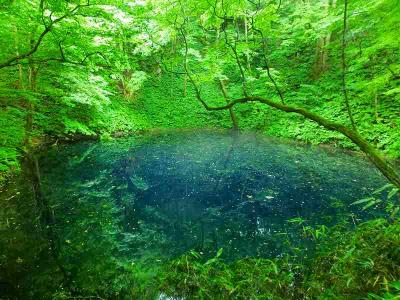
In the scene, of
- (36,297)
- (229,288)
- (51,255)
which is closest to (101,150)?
(51,255)

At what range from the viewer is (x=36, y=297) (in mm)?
3893

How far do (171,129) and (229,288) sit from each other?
1738 centimetres

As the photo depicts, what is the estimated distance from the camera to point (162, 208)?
7230mm

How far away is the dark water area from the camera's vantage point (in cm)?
491

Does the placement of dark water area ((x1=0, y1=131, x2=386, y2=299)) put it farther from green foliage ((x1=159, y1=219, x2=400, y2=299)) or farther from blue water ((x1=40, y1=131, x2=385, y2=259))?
green foliage ((x1=159, y1=219, x2=400, y2=299))

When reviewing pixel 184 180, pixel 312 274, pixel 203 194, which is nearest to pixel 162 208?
pixel 203 194

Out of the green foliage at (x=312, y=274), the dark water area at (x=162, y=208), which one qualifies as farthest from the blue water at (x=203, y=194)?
the green foliage at (x=312, y=274)

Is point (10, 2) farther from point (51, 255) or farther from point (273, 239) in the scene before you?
point (273, 239)

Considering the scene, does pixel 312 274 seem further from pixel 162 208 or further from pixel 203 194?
pixel 203 194

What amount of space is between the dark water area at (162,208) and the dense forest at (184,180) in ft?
0.15

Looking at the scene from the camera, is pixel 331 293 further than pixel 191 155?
No

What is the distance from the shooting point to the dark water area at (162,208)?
4910 mm

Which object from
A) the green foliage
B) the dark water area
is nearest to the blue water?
the dark water area

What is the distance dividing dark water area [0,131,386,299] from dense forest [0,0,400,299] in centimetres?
5
